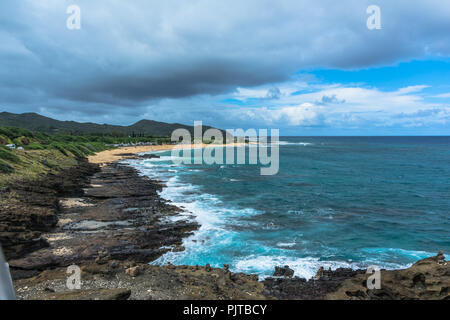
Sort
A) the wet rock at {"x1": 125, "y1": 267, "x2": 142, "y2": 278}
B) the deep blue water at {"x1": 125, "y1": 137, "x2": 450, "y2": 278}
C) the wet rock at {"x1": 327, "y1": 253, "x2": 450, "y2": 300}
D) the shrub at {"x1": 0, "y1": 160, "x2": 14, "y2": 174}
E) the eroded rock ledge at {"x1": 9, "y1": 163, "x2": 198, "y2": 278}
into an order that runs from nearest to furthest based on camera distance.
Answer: the wet rock at {"x1": 327, "y1": 253, "x2": 450, "y2": 300}, the wet rock at {"x1": 125, "y1": 267, "x2": 142, "y2": 278}, the eroded rock ledge at {"x1": 9, "y1": 163, "x2": 198, "y2": 278}, the deep blue water at {"x1": 125, "y1": 137, "x2": 450, "y2": 278}, the shrub at {"x1": 0, "y1": 160, "x2": 14, "y2": 174}

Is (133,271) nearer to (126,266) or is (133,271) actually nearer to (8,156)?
A: (126,266)

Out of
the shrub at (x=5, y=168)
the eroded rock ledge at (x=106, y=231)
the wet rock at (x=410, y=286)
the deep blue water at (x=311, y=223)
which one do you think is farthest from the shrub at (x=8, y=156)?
the wet rock at (x=410, y=286)

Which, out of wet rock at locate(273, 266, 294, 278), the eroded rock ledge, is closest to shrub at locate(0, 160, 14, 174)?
the eroded rock ledge

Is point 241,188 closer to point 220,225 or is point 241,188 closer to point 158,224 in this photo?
point 220,225

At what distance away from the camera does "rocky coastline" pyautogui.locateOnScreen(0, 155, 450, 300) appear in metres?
9.54

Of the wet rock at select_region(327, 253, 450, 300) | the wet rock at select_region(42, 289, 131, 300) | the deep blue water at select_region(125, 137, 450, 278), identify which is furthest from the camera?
the deep blue water at select_region(125, 137, 450, 278)

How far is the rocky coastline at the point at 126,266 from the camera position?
9539 millimetres

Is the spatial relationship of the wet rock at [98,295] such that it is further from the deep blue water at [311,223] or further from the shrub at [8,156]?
the shrub at [8,156]

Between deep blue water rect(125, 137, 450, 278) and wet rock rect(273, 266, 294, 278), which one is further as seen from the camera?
deep blue water rect(125, 137, 450, 278)

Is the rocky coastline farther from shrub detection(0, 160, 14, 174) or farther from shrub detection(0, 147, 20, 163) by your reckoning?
shrub detection(0, 147, 20, 163)

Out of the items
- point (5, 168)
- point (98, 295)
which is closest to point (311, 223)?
point (98, 295)

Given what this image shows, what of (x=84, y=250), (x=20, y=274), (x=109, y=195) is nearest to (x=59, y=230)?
(x=84, y=250)

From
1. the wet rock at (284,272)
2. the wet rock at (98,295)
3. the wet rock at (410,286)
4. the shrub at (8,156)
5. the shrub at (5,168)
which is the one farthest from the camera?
the shrub at (8,156)

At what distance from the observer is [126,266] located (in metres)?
11.6
